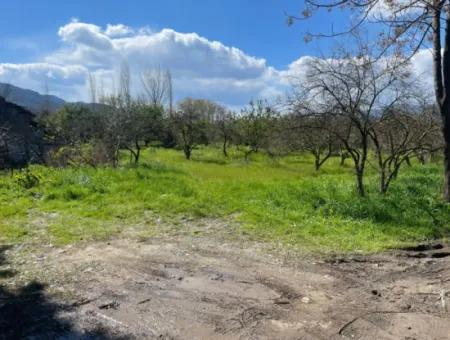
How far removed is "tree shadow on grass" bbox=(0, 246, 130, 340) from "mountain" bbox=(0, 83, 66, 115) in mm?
31997

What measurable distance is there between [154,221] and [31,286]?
3.32m

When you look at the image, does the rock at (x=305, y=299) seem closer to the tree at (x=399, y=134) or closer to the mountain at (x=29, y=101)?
the tree at (x=399, y=134)

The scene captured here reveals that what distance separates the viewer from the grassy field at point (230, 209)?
7.31 metres

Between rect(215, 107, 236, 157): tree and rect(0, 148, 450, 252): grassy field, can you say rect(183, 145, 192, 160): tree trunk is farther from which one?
rect(0, 148, 450, 252): grassy field

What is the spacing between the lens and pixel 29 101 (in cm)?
8112

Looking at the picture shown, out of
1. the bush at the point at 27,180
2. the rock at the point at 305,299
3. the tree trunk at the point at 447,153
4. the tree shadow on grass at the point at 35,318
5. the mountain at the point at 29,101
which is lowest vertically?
the tree shadow on grass at the point at 35,318

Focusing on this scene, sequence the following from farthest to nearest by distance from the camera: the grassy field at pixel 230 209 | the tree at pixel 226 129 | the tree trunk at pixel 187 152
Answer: the tree at pixel 226 129 < the tree trunk at pixel 187 152 < the grassy field at pixel 230 209

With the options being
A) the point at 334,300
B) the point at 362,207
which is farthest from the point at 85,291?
the point at 362,207

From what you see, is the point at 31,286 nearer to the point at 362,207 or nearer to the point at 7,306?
the point at 7,306

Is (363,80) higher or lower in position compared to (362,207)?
higher

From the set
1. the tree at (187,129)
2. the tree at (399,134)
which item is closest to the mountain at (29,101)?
the tree at (187,129)

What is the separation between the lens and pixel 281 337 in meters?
3.88

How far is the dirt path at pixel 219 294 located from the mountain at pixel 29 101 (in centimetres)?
3138

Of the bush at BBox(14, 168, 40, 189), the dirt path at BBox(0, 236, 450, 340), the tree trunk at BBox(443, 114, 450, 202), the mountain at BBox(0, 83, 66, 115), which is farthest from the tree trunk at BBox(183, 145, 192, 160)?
the dirt path at BBox(0, 236, 450, 340)
